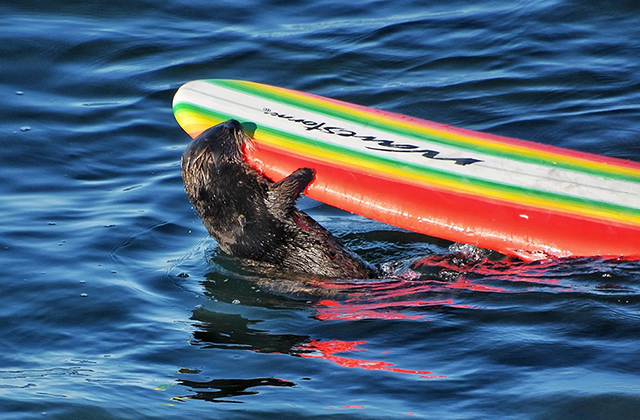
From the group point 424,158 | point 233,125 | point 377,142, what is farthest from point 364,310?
point 233,125

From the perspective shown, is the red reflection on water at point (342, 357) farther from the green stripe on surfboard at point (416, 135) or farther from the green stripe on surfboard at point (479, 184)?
the green stripe on surfboard at point (416, 135)

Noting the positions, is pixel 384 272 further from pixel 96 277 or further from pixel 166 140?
pixel 166 140

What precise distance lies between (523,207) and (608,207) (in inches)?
21.0

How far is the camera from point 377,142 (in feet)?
20.4

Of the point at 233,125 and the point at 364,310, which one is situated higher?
the point at 233,125

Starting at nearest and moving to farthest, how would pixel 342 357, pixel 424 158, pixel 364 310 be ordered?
pixel 342 357 < pixel 364 310 < pixel 424 158

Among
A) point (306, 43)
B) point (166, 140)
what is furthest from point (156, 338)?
point (306, 43)

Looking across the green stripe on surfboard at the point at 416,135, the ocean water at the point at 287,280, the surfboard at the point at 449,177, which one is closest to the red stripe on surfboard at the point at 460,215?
the surfboard at the point at 449,177

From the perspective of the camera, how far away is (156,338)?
524 centimetres

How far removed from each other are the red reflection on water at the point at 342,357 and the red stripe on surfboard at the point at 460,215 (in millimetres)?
1240

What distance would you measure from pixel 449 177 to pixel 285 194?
3.71ft

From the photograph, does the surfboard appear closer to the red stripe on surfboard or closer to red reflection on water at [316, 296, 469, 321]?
the red stripe on surfboard

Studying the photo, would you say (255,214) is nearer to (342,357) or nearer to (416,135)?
(416,135)

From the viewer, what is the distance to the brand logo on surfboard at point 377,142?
6.03m
